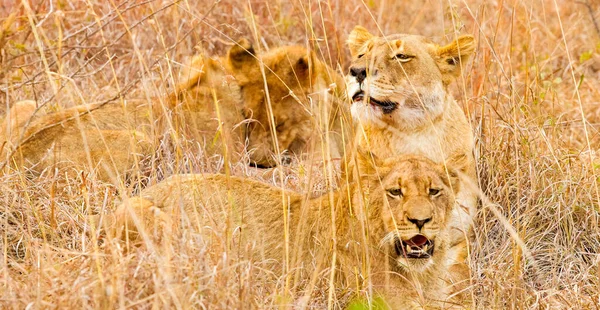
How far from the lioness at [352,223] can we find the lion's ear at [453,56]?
792mm

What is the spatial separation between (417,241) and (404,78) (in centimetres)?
100

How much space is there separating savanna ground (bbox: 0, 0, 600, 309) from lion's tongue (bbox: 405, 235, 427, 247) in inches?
11.7

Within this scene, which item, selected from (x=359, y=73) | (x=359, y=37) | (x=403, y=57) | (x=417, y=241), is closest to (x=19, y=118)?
(x=359, y=37)

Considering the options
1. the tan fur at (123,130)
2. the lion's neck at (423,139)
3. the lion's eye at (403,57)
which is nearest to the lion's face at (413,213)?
the lion's neck at (423,139)

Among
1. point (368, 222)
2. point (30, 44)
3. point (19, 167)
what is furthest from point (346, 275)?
point (30, 44)

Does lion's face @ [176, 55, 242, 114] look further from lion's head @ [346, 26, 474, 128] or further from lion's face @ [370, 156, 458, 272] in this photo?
lion's face @ [370, 156, 458, 272]

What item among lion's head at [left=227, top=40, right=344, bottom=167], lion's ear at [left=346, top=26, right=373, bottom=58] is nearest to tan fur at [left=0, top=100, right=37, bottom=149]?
lion's head at [left=227, top=40, right=344, bottom=167]

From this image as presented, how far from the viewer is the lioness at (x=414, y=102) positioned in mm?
4633

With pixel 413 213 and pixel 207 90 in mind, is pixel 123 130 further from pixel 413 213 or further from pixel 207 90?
pixel 413 213

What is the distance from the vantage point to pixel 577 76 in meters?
7.85

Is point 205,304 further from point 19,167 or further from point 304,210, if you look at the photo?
point 19,167

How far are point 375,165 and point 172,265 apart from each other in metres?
1.19

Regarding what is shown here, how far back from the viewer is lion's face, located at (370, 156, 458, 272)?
152 inches

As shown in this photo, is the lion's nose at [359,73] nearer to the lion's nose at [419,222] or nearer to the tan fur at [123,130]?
the tan fur at [123,130]
